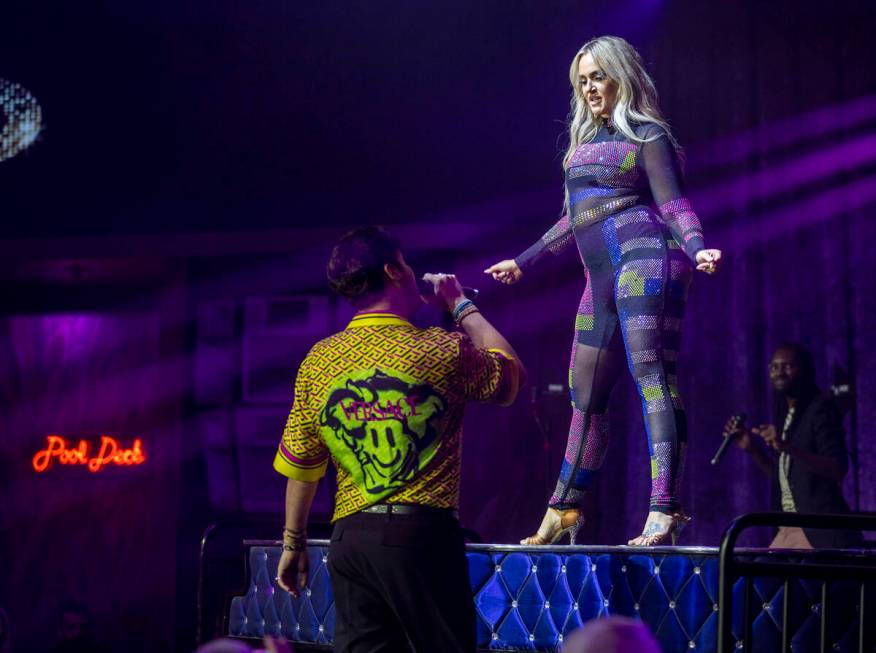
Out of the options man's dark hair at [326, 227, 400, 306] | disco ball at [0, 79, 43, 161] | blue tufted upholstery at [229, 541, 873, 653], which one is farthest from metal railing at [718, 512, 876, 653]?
disco ball at [0, 79, 43, 161]

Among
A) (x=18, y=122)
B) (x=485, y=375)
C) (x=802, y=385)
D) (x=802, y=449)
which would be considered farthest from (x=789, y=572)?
(x=18, y=122)

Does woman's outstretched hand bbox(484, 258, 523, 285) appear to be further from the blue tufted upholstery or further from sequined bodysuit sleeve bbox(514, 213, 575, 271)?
the blue tufted upholstery

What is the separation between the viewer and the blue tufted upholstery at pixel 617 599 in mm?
3162

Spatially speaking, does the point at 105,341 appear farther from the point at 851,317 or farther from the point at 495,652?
the point at 495,652

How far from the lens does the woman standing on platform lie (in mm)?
3670

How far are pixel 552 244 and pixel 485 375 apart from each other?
1377 millimetres

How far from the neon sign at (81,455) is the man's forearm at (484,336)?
788cm

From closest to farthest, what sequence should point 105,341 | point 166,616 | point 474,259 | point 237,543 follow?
point 474,259
point 237,543
point 166,616
point 105,341

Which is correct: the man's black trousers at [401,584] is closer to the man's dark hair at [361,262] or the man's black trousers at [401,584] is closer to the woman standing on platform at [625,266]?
the man's dark hair at [361,262]

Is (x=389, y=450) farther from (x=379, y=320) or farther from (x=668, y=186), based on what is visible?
(x=668, y=186)

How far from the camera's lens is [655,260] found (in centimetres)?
373

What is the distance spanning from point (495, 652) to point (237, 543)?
5.47 metres

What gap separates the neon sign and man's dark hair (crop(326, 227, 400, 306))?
311 inches

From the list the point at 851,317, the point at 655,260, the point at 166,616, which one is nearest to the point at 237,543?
the point at 166,616
